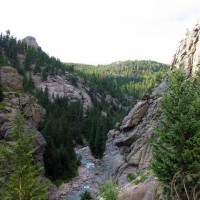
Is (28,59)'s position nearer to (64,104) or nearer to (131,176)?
(64,104)

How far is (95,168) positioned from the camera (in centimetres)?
7125

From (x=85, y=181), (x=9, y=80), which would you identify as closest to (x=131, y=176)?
(x=85, y=181)

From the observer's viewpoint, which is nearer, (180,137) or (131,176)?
(180,137)

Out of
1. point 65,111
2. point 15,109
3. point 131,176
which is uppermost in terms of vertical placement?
point 15,109

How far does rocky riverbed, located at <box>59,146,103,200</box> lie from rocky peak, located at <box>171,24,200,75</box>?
28.9 meters

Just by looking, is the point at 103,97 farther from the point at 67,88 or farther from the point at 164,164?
the point at 164,164

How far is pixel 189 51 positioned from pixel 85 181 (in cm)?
3594

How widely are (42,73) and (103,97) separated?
39239mm

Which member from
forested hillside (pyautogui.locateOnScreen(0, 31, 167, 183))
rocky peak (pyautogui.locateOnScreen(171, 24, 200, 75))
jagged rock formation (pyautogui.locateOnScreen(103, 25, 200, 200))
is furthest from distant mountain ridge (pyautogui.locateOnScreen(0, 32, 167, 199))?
rocky peak (pyautogui.locateOnScreen(171, 24, 200, 75))

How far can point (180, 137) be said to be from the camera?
24328mm

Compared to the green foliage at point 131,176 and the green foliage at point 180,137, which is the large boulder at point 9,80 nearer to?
the green foliage at point 131,176

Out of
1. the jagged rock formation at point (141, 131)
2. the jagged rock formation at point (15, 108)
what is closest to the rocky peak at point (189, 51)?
the jagged rock formation at point (141, 131)

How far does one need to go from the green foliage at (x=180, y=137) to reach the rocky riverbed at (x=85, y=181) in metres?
31.7

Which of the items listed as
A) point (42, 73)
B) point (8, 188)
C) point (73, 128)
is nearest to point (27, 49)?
point (42, 73)
